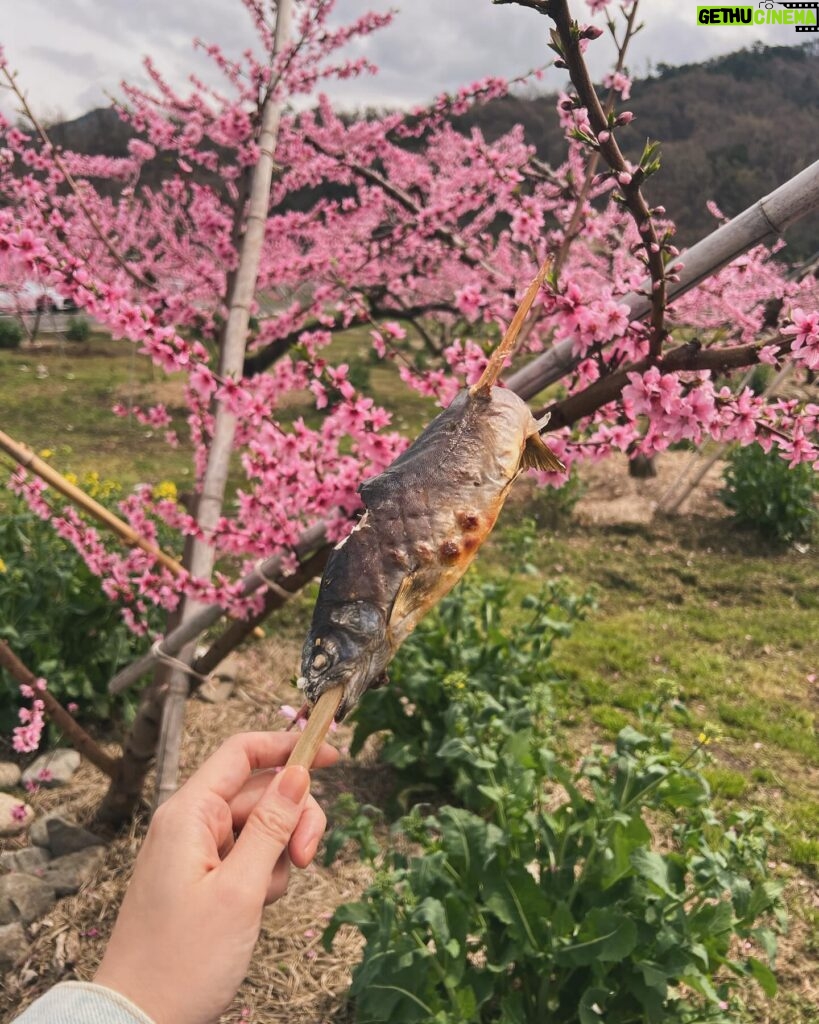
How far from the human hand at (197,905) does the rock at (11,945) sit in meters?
2.27

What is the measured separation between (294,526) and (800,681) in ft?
13.7

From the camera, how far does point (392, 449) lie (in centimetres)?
252

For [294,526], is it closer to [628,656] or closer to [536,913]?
[536,913]

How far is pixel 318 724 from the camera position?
0.92 metres

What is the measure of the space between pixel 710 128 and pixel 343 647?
139 feet

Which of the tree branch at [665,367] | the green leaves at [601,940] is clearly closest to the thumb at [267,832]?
the tree branch at [665,367]

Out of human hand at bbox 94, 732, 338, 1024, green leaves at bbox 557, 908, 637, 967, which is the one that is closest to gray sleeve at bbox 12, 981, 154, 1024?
human hand at bbox 94, 732, 338, 1024

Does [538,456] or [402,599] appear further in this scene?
[538,456]

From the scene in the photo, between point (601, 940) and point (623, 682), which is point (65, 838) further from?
point (623, 682)

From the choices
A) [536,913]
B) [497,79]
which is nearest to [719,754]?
[536,913]

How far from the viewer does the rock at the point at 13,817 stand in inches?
130

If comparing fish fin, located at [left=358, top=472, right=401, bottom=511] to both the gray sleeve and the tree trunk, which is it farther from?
the tree trunk

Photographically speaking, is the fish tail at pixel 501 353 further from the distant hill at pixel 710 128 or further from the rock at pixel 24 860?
the distant hill at pixel 710 128

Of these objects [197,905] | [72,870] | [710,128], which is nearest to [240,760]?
[197,905]
